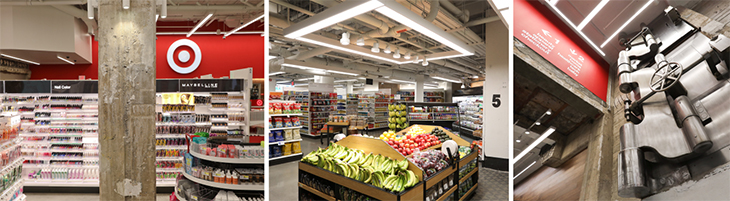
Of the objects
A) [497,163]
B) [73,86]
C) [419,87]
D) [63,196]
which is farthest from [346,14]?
[419,87]

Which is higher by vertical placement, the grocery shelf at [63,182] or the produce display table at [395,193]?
the produce display table at [395,193]

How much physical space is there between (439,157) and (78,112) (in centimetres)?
658

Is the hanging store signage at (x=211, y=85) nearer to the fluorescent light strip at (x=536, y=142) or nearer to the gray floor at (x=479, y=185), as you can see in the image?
the gray floor at (x=479, y=185)

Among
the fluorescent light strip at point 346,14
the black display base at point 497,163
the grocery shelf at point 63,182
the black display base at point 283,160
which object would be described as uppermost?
the fluorescent light strip at point 346,14

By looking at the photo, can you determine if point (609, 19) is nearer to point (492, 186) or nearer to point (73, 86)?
point (492, 186)

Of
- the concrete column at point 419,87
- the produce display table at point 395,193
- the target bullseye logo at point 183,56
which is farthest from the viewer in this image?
the concrete column at point 419,87

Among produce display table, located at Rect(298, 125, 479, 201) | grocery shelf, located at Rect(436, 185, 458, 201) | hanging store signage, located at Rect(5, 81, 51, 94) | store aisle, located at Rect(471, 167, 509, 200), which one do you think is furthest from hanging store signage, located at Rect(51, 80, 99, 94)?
store aisle, located at Rect(471, 167, 509, 200)

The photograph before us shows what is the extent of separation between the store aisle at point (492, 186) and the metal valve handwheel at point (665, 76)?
2757mm

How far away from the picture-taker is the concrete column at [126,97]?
2.16m

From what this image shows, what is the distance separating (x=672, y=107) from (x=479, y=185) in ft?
10.6

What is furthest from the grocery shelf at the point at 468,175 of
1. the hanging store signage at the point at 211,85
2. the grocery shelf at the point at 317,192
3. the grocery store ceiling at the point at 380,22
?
the hanging store signage at the point at 211,85

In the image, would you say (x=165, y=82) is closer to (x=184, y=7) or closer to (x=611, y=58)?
(x=184, y=7)

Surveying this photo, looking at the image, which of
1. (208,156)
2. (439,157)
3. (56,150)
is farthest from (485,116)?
(56,150)

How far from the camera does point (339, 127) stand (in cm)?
869
